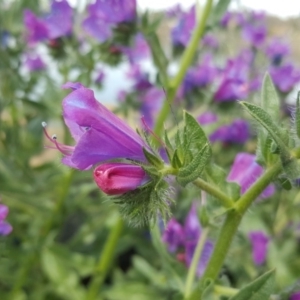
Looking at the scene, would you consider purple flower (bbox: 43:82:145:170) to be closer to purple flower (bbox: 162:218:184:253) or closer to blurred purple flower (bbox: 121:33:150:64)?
purple flower (bbox: 162:218:184:253)

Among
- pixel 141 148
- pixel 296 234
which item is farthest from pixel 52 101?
pixel 141 148

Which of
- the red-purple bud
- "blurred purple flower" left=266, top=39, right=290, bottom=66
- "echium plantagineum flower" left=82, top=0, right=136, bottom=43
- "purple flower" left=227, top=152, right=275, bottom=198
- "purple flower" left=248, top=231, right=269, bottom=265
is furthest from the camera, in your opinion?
"blurred purple flower" left=266, top=39, right=290, bottom=66

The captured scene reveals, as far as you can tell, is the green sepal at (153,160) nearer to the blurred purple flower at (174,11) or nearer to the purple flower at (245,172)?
the purple flower at (245,172)

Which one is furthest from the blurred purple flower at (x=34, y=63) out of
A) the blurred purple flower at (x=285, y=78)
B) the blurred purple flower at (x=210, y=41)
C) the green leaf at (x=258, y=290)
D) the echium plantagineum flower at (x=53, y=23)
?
the green leaf at (x=258, y=290)

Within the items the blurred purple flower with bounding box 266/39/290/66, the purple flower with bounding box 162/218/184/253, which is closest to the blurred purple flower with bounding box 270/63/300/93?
the blurred purple flower with bounding box 266/39/290/66

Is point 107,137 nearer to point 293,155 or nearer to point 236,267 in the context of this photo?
point 293,155

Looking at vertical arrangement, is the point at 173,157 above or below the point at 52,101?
below
